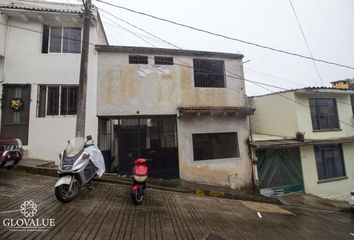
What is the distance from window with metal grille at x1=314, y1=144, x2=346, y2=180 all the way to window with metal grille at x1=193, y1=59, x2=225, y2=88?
24.6 feet

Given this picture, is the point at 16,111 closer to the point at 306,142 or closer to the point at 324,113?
the point at 306,142

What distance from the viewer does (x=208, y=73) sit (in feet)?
36.6

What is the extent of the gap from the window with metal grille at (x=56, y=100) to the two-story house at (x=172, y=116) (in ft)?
4.35

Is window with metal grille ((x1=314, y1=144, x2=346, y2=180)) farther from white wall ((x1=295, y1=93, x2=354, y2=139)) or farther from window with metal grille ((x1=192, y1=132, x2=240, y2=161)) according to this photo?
window with metal grille ((x1=192, y1=132, x2=240, y2=161))

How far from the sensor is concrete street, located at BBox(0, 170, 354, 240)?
12.8 feet

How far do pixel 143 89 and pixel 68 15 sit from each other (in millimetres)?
4953

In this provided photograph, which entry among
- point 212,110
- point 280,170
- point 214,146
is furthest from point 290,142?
point 212,110

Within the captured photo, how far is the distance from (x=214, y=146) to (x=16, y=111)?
9.73 m

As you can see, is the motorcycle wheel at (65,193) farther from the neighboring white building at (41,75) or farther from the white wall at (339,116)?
the white wall at (339,116)

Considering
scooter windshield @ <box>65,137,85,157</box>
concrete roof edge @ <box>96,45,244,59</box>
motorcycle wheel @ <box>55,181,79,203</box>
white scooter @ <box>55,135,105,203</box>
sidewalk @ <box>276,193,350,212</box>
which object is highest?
concrete roof edge @ <box>96,45,244,59</box>

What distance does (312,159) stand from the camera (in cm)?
1201

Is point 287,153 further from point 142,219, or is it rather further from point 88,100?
point 88,100

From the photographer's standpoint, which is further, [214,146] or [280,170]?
[280,170]

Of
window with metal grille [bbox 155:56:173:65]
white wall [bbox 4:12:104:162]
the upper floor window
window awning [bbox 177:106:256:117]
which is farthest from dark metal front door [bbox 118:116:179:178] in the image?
the upper floor window
